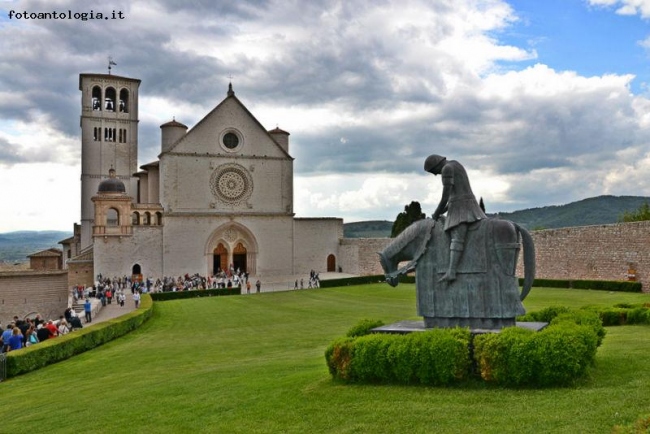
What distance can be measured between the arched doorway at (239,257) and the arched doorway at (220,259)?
0.75m

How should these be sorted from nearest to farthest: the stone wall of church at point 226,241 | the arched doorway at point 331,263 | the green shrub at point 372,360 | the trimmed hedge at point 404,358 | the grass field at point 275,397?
the grass field at point 275,397
the trimmed hedge at point 404,358
the green shrub at point 372,360
the stone wall of church at point 226,241
the arched doorway at point 331,263

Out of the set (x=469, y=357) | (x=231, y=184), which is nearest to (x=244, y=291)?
(x=231, y=184)

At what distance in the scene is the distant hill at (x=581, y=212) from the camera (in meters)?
155

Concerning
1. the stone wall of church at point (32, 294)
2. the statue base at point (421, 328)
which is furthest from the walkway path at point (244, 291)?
the statue base at point (421, 328)

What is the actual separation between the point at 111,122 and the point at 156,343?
4644 cm

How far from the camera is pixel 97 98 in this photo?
199ft

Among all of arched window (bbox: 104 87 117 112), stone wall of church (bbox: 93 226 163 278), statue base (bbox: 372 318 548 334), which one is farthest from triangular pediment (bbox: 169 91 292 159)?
statue base (bbox: 372 318 548 334)

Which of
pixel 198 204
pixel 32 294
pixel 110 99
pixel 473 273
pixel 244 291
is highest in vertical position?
pixel 110 99

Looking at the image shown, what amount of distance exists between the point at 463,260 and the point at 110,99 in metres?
58.1

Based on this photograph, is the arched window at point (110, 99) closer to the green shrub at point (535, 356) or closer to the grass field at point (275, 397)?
the grass field at point (275, 397)

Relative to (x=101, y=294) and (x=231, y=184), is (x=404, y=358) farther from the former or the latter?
(x=231, y=184)

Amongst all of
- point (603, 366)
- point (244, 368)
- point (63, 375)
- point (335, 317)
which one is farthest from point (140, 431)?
point (335, 317)

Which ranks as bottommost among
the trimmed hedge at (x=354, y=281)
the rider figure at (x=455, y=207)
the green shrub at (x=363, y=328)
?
the trimmed hedge at (x=354, y=281)

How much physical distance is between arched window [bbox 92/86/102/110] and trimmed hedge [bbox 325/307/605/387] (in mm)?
57051
